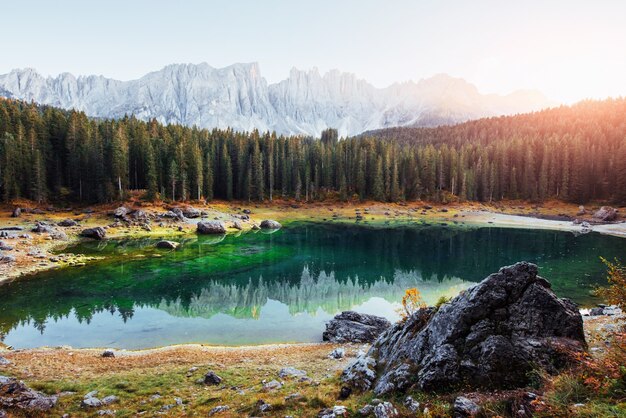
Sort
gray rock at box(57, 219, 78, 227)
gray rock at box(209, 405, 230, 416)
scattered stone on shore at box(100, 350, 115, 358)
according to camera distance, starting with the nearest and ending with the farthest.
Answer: gray rock at box(209, 405, 230, 416), scattered stone on shore at box(100, 350, 115, 358), gray rock at box(57, 219, 78, 227)

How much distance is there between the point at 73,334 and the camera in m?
25.0

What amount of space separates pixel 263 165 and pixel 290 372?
115 meters

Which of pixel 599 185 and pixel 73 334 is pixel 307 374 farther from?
pixel 599 185

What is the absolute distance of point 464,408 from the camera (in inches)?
356

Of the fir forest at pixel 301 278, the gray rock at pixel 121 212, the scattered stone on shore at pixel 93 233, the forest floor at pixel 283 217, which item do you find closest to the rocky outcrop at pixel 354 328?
the fir forest at pixel 301 278

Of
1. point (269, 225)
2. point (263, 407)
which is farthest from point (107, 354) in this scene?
point (269, 225)

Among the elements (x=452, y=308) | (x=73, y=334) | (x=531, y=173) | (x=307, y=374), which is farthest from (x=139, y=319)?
(x=531, y=173)

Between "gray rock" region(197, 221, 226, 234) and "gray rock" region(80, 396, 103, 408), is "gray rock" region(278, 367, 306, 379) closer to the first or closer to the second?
"gray rock" region(80, 396, 103, 408)

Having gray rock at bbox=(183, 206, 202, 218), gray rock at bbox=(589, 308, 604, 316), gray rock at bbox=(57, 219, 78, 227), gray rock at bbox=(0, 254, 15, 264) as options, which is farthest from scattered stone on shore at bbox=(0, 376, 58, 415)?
gray rock at bbox=(183, 206, 202, 218)

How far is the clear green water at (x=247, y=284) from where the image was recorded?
2623 centimetres

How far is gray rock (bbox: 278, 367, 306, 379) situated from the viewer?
646 inches

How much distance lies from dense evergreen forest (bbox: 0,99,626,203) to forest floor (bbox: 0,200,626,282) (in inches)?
248

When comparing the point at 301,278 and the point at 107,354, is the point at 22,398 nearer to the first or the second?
the point at 107,354

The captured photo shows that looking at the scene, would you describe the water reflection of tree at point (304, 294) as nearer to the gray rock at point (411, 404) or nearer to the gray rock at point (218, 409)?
the gray rock at point (218, 409)
